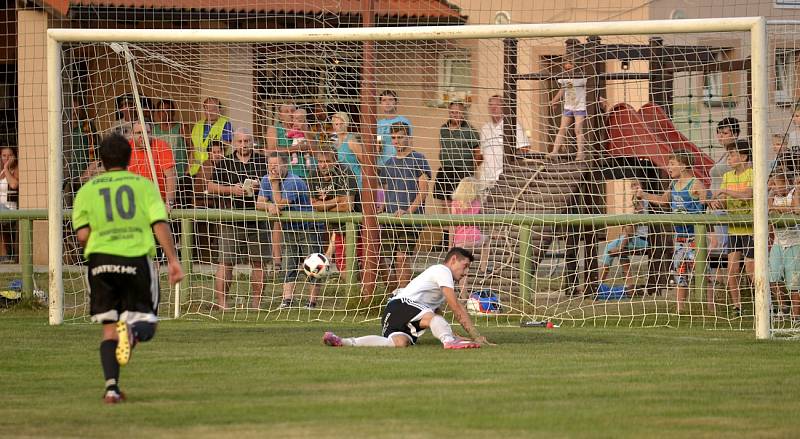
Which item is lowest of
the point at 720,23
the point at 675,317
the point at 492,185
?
the point at 675,317

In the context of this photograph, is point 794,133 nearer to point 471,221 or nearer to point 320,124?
point 471,221

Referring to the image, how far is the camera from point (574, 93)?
49.4 feet

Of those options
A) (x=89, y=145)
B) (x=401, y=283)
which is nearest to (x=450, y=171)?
(x=401, y=283)

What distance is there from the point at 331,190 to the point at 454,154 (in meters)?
1.46

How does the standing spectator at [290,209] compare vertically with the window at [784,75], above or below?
below

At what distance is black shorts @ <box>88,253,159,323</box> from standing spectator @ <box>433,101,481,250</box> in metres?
7.09

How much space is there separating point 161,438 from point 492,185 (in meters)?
9.17

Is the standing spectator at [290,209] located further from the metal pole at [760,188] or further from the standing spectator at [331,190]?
the metal pole at [760,188]

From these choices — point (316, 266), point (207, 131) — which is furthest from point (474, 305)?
point (207, 131)

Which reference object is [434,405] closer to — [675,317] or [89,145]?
[675,317]

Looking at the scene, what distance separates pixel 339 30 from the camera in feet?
39.2

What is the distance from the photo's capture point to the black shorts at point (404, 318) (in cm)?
1038

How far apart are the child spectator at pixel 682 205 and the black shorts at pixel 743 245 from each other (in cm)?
42

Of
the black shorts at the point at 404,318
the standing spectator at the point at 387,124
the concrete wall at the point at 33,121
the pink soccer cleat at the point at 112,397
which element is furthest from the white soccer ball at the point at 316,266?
the pink soccer cleat at the point at 112,397
